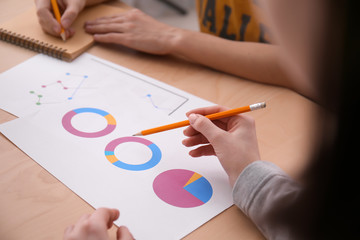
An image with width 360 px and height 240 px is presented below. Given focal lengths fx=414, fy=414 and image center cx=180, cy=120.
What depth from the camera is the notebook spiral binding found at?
889 mm

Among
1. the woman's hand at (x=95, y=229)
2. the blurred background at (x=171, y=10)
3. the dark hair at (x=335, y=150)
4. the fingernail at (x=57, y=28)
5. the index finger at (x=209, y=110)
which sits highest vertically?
the dark hair at (x=335, y=150)

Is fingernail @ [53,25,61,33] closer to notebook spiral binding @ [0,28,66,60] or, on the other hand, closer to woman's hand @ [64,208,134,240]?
notebook spiral binding @ [0,28,66,60]

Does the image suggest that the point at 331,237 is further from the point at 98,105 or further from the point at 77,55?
the point at 77,55

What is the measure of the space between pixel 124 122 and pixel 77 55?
25 centimetres

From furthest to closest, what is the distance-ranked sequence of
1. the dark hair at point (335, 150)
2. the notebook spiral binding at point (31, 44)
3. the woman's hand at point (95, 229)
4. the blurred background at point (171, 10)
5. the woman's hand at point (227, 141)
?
1. the blurred background at point (171, 10)
2. the notebook spiral binding at point (31, 44)
3. the woman's hand at point (227, 141)
4. the woman's hand at point (95, 229)
5. the dark hair at point (335, 150)

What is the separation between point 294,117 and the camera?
78cm

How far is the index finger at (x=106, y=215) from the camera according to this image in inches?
20.2

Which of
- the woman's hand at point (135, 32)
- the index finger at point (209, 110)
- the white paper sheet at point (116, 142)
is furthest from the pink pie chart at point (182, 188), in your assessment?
the woman's hand at point (135, 32)

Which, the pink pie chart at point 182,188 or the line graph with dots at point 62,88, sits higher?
the line graph with dots at point 62,88

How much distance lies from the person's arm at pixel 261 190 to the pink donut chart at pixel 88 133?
0.25 m

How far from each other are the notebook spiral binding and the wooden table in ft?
0.04

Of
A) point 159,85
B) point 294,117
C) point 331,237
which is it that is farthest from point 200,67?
point 331,237

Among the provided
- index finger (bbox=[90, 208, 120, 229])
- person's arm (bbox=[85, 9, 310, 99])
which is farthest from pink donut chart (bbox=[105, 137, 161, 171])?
person's arm (bbox=[85, 9, 310, 99])

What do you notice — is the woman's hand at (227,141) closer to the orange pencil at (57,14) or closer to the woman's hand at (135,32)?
the woman's hand at (135,32)
